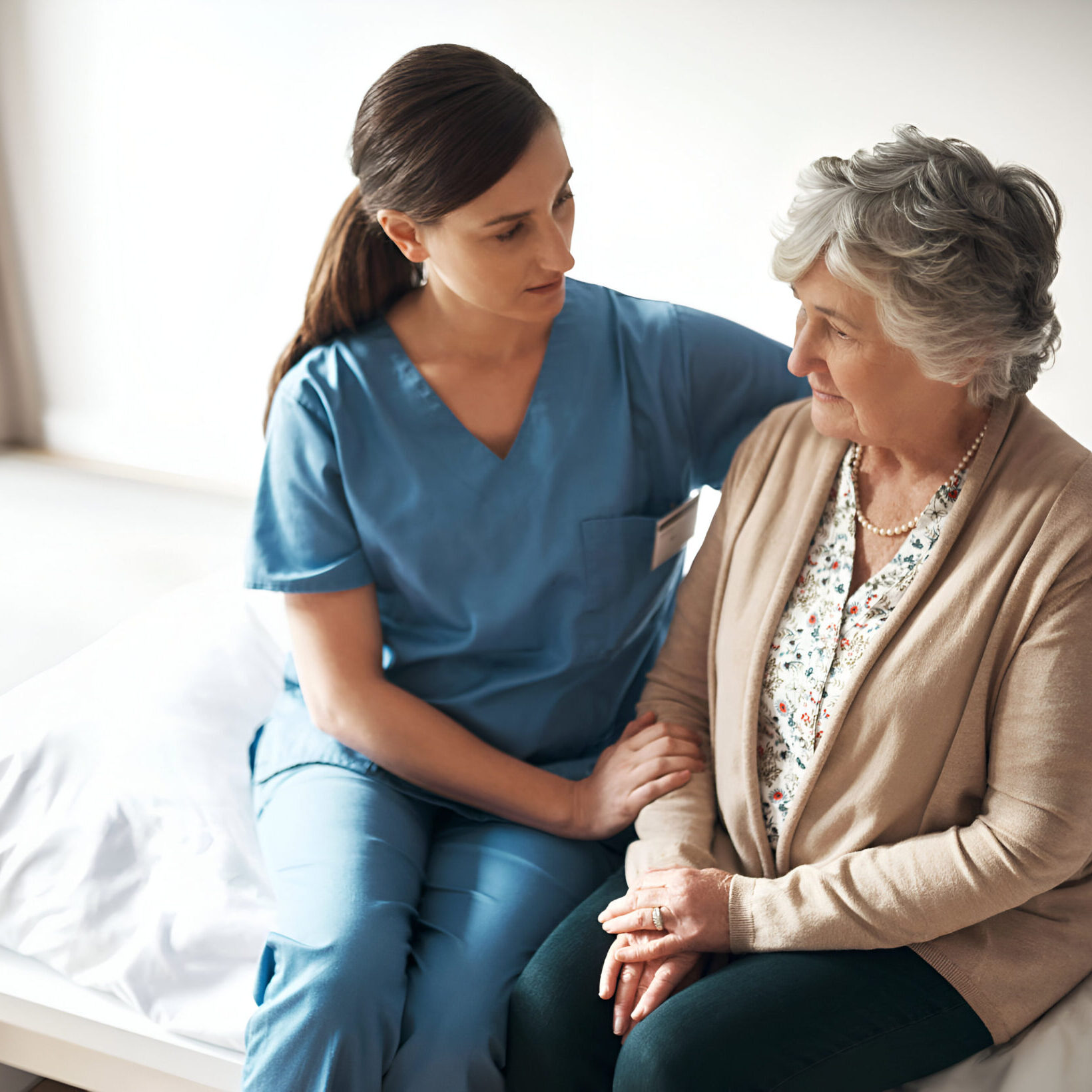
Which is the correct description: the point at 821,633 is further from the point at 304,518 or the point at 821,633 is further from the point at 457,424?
the point at 304,518

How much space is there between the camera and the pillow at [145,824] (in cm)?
140

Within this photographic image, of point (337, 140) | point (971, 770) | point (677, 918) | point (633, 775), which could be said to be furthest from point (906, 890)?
point (337, 140)

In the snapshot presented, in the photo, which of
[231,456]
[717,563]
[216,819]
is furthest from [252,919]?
[231,456]

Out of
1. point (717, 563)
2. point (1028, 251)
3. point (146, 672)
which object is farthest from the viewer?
point (146, 672)

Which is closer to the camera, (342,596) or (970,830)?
(970,830)

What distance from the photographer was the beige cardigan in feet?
3.67

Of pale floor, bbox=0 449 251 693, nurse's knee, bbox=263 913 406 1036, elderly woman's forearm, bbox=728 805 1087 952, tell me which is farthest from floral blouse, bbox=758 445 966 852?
pale floor, bbox=0 449 251 693

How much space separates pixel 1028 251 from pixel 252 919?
122cm

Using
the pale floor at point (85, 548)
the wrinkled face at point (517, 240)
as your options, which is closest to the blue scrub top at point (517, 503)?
the wrinkled face at point (517, 240)

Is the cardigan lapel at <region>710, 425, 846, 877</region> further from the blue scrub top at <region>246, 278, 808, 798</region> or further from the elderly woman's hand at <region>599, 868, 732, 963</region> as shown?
the blue scrub top at <region>246, 278, 808, 798</region>

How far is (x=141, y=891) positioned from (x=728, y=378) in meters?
1.08

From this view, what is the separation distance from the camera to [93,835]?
1.53 metres

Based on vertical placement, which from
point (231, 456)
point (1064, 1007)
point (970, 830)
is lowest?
point (231, 456)

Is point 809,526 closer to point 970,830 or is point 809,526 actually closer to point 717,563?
point 717,563
